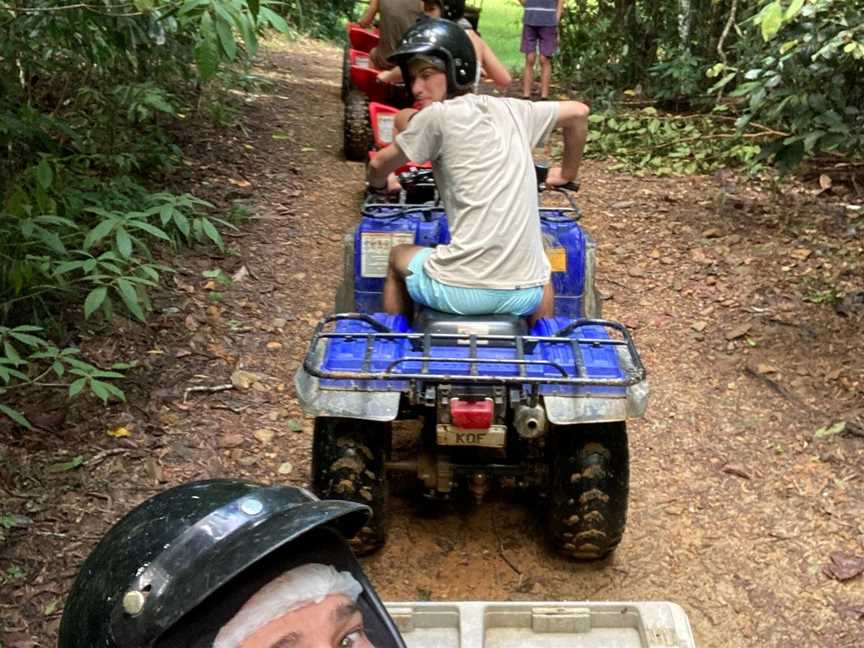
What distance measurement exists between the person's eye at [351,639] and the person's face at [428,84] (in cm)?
253

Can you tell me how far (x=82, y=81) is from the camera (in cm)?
547

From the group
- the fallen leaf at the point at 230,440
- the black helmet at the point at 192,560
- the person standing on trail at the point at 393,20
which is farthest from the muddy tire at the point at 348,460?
the person standing on trail at the point at 393,20

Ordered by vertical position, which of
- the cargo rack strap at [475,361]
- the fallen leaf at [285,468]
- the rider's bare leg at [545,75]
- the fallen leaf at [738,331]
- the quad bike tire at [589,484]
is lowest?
the fallen leaf at [285,468]

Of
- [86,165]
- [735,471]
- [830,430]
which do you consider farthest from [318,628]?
[86,165]

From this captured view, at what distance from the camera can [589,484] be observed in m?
3.18

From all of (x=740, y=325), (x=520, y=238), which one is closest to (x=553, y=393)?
(x=520, y=238)

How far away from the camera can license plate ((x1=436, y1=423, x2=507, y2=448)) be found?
2863 mm

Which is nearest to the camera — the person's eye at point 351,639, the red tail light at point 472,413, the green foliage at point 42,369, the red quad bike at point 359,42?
the person's eye at point 351,639

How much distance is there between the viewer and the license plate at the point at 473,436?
2.86m

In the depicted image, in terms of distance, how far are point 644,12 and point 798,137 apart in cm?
520

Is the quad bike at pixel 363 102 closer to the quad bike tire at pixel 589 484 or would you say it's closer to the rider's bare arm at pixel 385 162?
the rider's bare arm at pixel 385 162

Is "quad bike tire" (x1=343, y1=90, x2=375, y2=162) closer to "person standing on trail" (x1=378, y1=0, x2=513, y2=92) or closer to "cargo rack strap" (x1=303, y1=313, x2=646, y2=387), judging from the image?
"person standing on trail" (x1=378, y1=0, x2=513, y2=92)

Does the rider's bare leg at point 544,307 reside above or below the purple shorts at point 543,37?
below

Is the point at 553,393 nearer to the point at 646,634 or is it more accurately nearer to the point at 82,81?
the point at 646,634
